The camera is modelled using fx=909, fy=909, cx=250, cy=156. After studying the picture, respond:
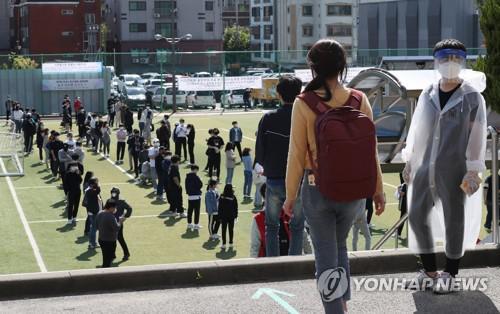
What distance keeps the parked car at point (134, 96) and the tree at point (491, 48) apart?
41788 mm

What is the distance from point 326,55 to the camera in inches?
197

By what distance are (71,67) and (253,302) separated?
46344mm

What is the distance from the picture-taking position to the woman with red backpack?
15.7 feet

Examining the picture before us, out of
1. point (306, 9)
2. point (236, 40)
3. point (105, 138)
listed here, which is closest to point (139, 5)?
point (306, 9)

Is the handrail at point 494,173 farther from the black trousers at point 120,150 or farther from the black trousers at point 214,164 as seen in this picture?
the black trousers at point 120,150

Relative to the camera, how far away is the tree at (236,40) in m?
111

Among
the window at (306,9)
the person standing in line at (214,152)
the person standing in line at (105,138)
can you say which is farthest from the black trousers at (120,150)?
the window at (306,9)

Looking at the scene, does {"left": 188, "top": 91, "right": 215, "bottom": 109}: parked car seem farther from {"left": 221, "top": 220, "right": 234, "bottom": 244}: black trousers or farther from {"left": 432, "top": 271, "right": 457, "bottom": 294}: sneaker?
{"left": 432, "top": 271, "right": 457, "bottom": 294}: sneaker

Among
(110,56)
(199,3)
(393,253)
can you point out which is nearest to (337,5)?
(199,3)

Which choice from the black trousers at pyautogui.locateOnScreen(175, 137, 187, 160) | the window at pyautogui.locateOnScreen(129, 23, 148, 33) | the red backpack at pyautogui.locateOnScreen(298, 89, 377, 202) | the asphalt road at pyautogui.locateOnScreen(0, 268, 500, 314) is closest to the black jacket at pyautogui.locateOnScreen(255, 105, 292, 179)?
the asphalt road at pyautogui.locateOnScreen(0, 268, 500, 314)

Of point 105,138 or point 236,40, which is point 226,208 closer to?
point 105,138

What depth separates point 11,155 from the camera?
3256 cm

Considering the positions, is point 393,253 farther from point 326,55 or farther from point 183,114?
point 183,114

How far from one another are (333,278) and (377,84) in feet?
33.3
